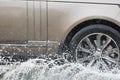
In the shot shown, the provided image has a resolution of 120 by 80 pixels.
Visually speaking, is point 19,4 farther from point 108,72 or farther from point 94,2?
point 108,72

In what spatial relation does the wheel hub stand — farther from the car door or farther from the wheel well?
the car door

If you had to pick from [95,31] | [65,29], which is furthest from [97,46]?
[65,29]

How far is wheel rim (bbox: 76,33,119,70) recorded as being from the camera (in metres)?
8.30

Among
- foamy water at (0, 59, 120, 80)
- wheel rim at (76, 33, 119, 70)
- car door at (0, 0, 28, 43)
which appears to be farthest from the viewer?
wheel rim at (76, 33, 119, 70)

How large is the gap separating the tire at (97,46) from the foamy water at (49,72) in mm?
132

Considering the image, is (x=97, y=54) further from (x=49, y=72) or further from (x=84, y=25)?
(x=49, y=72)

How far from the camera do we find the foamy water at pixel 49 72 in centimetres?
801

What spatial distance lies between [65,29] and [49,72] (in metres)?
0.69

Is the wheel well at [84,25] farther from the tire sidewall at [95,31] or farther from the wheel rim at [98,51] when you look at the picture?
the wheel rim at [98,51]

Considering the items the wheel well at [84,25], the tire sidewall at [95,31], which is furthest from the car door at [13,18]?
the tire sidewall at [95,31]

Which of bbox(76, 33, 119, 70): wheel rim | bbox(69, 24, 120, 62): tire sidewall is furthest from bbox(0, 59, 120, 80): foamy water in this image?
bbox(69, 24, 120, 62): tire sidewall

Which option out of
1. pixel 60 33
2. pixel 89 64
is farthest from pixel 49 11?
pixel 89 64

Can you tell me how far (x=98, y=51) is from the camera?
8.29 meters

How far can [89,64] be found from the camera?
8312 millimetres
